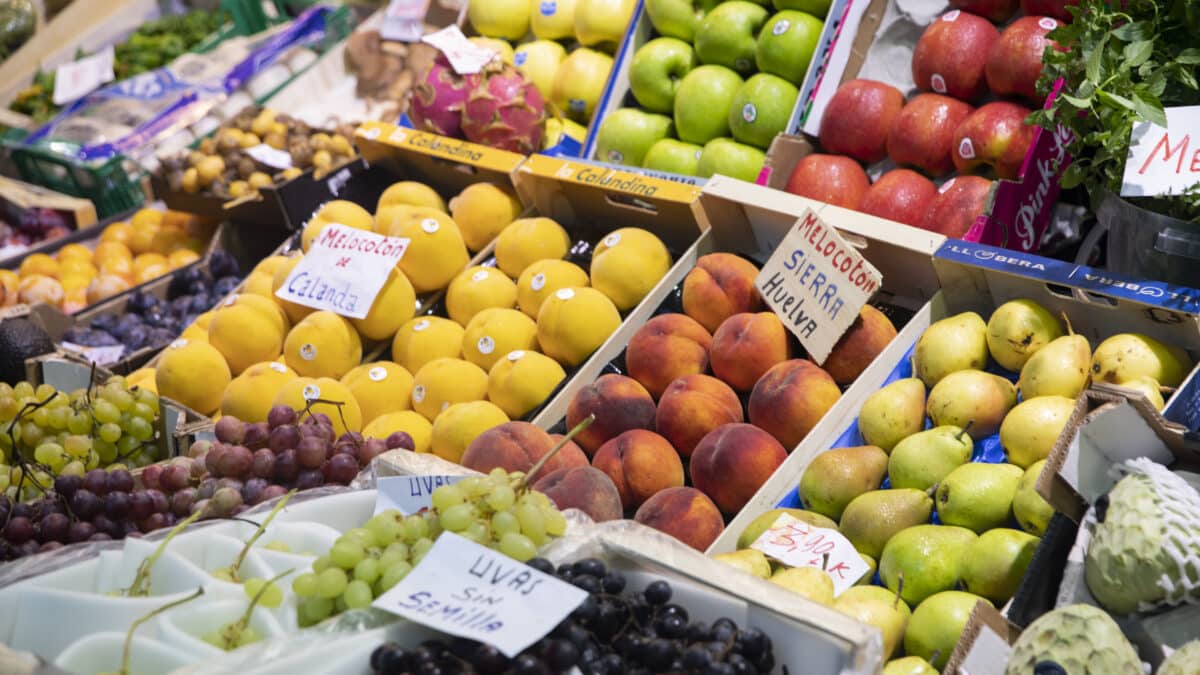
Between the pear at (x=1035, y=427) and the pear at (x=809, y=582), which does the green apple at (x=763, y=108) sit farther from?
the pear at (x=809, y=582)

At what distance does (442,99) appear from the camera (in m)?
3.55

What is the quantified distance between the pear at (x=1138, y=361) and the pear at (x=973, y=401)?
7.0 inches

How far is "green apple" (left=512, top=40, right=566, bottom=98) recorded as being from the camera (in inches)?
157

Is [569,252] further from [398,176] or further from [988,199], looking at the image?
[988,199]

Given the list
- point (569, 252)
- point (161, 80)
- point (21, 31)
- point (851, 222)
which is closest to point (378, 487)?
point (851, 222)

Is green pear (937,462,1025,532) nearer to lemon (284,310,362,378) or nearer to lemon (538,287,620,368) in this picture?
lemon (538,287,620,368)

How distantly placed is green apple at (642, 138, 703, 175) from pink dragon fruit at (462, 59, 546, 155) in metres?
0.43

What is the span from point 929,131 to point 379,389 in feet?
5.27

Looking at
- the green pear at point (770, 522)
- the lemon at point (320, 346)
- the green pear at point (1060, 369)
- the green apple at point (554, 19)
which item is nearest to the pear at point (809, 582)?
the green pear at point (770, 522)

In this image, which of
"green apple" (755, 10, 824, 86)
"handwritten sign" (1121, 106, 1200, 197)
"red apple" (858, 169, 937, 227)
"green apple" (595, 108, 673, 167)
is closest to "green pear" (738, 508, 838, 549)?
"handwritten sign" (1121, 106, 1200, 197)

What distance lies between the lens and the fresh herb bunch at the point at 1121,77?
81.7 inches

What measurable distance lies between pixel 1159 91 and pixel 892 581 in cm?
110

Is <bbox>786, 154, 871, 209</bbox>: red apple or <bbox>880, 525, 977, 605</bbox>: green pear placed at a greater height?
<bbox>786, 154, 871, 209</bbox>: red apple

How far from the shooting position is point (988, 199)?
2.46m
